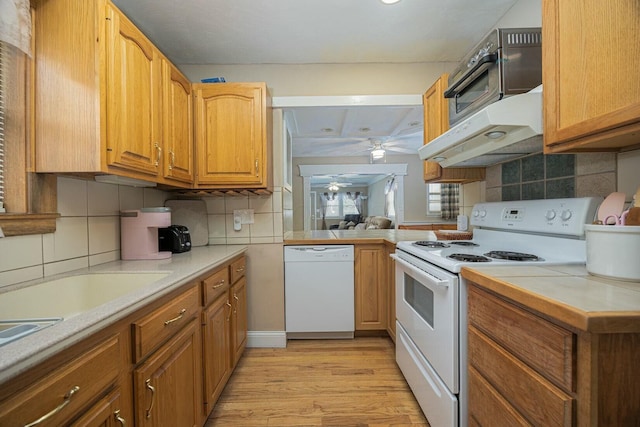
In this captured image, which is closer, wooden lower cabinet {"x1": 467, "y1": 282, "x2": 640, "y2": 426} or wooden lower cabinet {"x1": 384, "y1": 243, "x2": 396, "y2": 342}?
wooden lower cabinet {"x1": 467, "y1": 282, "x2": 640, "y2": 426}

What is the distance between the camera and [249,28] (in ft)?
6.45

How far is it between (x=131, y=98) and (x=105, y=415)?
4.19 ft

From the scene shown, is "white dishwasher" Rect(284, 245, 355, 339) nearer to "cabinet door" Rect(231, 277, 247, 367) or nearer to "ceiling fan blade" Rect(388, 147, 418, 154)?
"cabinet door" Rect(231, 277, 247, 367)

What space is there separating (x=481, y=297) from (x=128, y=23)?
6.29 feet

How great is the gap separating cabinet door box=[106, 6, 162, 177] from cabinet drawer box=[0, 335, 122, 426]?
0.82 metres

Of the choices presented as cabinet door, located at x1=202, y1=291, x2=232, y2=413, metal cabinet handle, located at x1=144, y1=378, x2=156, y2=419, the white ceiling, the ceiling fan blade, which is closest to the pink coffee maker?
cabinet door, located at x1=202, y1=291, x2=232, y2=413

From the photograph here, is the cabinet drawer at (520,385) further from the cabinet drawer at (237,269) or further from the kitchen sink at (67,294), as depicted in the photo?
the cabinet drawer at (237,269)

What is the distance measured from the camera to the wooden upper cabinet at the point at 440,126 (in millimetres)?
2020

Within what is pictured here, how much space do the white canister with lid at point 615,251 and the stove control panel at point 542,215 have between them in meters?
0.34

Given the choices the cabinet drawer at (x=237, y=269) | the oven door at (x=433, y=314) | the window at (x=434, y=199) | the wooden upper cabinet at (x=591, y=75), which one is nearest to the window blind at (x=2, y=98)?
the cabinet drawer at (x=237, y=269)

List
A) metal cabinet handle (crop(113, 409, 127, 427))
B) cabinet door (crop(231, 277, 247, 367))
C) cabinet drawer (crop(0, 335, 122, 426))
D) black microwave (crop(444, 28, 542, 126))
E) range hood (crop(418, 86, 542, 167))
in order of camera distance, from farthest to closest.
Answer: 1. cabinet door (crop(231, 277, 247, 367))
2. black microwave (crop(444, 28, 542, 126))
3. range hood (crop(418, 86, 542, 167))
4. metal cabinet handle (crop(113, 409, 127, 427))
5. cabinet drawer (crop(0, 335, 122, 426))

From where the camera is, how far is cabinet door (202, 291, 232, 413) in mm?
1450

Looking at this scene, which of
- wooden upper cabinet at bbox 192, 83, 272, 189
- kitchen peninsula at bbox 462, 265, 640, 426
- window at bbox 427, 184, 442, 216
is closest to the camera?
kitchen peninsula at bbox 462, 265, 640, 426

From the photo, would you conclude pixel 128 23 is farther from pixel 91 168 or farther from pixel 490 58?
pixel 490 58
